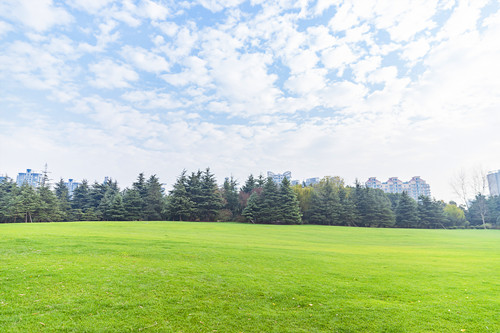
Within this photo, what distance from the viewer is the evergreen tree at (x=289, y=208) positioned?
172 feet

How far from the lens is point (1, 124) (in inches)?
1180

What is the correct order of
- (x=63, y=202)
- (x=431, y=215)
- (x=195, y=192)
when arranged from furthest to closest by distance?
(x=431, y=215) → (x=195, y=192) → (x=63, y=202)

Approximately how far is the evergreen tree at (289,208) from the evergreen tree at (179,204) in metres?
18.4

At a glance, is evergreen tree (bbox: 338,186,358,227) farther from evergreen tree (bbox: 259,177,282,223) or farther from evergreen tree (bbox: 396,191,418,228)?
evergreen tree (bbox: 259,177,282,223)

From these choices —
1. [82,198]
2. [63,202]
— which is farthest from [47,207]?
[82,198]

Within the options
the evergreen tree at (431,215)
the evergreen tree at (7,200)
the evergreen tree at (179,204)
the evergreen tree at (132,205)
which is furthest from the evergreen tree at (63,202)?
the evergreen tree at (431,215)

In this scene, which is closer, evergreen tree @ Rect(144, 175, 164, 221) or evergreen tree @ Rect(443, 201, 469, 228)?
evergreen tree @ Rect(144, 175, 164, 221)

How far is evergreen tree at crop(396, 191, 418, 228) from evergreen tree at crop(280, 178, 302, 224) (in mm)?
26370

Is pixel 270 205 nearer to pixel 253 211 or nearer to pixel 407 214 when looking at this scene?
pixel 253 211

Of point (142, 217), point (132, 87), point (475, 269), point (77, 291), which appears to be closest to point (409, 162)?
point (475, 269)

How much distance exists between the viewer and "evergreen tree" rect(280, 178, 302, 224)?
52281mm

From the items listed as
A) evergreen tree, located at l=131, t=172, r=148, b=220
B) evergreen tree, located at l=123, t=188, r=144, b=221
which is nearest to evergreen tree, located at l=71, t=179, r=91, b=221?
evergreen tree, located at l=131, t=172, r=148, b=220

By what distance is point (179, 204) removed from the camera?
51.0 meters

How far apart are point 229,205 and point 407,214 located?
41400 millimetres
